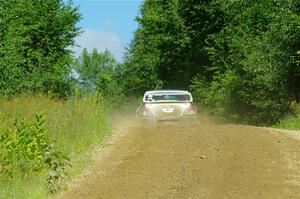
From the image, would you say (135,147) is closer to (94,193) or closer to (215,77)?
(94,193)

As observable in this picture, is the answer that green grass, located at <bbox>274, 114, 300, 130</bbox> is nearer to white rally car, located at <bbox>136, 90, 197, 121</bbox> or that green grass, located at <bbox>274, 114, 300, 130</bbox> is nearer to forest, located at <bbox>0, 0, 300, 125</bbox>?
forest, located at <bbox>0, 0, 300, 125</bbox>

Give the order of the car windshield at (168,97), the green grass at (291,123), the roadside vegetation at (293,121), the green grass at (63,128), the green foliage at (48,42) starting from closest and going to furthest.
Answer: the green grass at (63,128) → the car windshield at (168,97) → the green grass at (291,123) → the roadside vegetation at (293,121) → the green foliage at (48,42)

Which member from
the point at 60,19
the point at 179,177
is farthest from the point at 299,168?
the point at 60,19

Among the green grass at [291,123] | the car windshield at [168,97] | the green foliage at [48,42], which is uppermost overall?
the green foliage at [48,42]

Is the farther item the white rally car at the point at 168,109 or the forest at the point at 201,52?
the forest at the point at 201,52

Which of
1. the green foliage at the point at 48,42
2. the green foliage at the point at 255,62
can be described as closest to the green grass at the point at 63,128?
the green foliage at the point at 255,62

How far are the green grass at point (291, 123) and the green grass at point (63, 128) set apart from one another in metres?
9.02

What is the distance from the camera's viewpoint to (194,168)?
41.7 ft

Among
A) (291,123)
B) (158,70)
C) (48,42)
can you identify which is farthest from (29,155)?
(158,70)

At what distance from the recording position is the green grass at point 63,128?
10375 mm

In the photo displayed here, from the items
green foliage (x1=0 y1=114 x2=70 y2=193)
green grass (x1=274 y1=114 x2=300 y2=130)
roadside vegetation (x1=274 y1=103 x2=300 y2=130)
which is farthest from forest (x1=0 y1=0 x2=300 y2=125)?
green foliage (x1=0 y1=114 x2=70 y2=193)

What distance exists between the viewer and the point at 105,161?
13734mm

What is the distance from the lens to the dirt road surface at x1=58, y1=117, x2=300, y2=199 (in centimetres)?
1068

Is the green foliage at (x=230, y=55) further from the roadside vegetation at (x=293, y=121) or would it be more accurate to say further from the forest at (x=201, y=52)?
the roadside vegetation at (x=293, y=121)
